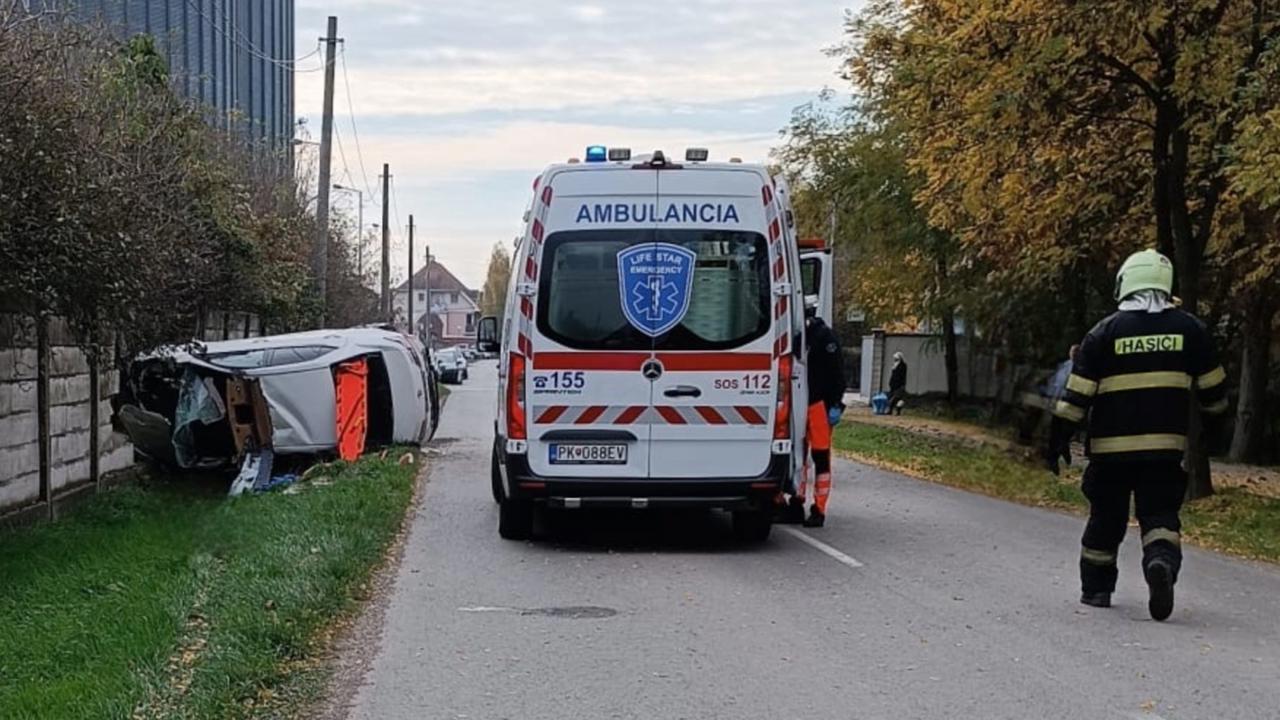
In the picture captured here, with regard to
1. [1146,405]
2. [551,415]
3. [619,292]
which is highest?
[619,292]

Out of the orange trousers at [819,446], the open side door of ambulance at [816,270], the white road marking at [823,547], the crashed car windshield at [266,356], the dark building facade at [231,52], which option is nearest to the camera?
the white road marking at [823,547]

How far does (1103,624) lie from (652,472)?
11.5 feet

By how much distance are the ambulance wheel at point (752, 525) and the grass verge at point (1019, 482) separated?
12.3 ft

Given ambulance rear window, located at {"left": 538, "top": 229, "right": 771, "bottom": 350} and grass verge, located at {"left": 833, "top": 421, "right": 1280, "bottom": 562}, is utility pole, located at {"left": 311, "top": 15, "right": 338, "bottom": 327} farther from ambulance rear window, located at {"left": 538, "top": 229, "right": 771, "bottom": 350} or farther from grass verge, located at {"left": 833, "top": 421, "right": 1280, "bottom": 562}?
ambulance rear window, located at {"left": 538, "top": 229, "right": 771, "bottom": 350}

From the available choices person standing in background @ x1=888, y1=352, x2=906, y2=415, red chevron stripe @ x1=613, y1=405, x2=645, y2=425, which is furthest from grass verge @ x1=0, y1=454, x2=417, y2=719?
person standing in background @ x1=888, y1=352, x2=906, y2=415

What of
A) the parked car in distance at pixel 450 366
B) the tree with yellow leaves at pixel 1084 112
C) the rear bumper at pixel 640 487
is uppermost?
the tree with yellow leaves at pixel 1084 112

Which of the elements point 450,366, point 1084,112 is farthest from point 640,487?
point 450,366

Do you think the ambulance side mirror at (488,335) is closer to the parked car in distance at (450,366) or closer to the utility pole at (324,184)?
the utility pole at (324,184)

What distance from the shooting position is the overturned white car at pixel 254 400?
16828 mm

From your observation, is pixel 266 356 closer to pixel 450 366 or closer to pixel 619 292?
pixel 619 292

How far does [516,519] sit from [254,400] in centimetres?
766

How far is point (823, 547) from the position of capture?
10516mm

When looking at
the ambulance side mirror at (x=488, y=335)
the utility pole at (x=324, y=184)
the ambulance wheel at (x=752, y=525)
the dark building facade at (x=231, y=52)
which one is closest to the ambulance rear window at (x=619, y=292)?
the ambulance wheel at (x=752, y=525)

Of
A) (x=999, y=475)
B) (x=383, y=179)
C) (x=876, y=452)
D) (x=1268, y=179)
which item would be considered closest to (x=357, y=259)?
(x=383, y=179)
